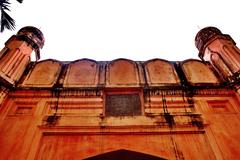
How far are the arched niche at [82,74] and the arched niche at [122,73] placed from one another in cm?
37

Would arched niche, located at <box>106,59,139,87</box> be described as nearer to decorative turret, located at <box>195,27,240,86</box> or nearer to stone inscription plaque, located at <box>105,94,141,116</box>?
stone inscription plaque, located at <box>105,94,141,116</box>

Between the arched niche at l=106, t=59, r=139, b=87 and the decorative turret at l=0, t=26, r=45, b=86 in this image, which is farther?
the arched niche at l=106, t=59, r=139, b=87

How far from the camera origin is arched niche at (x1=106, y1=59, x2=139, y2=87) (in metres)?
5.84

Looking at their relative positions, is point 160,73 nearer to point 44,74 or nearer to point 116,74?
point 116,74

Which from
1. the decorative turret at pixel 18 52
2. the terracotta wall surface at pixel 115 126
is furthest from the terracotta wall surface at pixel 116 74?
the terracotta wall surface at pixel 115 126

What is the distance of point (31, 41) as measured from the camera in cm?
660

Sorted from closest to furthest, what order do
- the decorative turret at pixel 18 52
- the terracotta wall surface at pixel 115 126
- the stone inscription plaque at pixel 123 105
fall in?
the terracotta wall surface at pixel 115 126 → the stone inscription plaque at pixel 123 105 → the decorative turret at pixel 18 52

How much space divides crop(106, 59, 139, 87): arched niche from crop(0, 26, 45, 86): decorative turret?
215 centimetres

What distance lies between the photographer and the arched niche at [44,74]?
18.9ft

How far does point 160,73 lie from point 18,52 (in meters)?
3.63

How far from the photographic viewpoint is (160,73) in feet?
20.2

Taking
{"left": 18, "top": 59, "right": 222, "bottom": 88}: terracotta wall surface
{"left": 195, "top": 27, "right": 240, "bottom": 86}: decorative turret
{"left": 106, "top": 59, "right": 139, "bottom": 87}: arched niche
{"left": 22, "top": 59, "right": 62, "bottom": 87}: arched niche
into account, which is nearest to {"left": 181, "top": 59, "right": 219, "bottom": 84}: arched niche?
{"left": 18, "top": 59, "right": 222, "bottom": 88}: terracotta wall surface

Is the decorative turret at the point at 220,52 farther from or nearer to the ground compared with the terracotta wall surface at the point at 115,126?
farther from the ground

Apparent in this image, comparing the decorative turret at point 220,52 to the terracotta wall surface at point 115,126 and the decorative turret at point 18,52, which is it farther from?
the decorative turret at point 18,52
